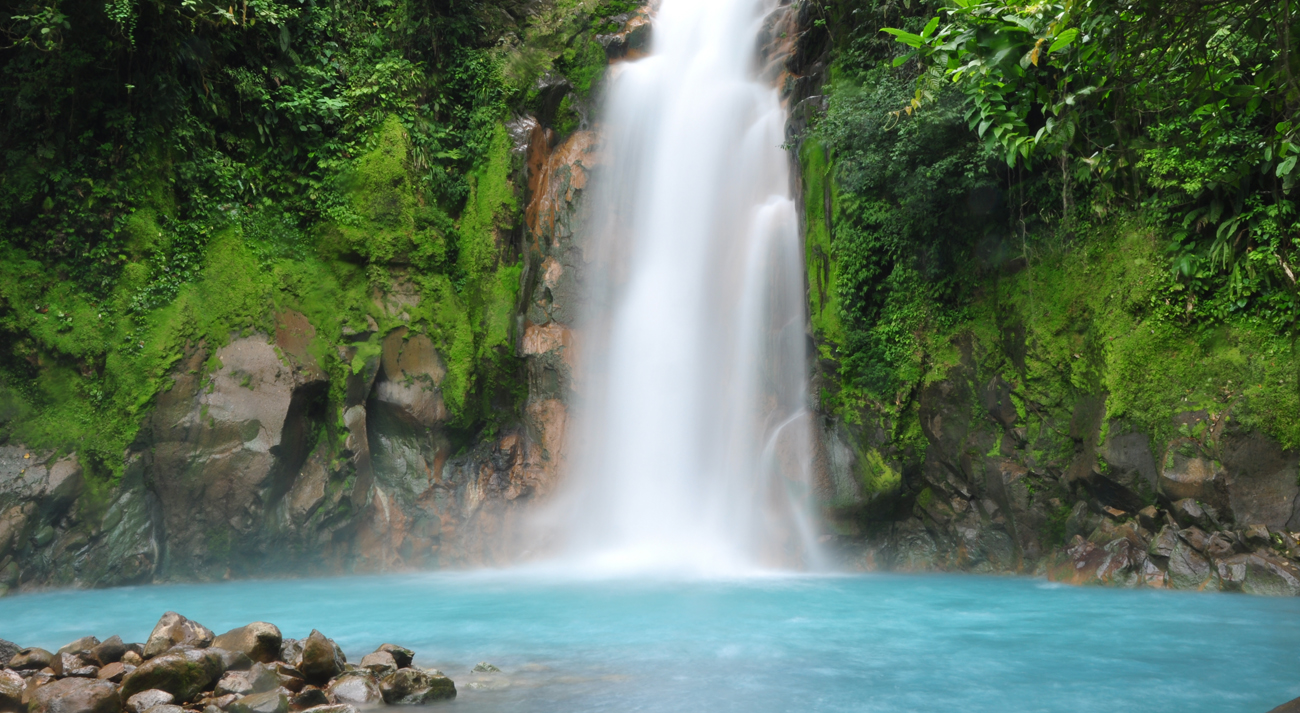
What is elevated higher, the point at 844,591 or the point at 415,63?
the point at 415,63

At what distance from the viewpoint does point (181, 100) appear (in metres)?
12.5

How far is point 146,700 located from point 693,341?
10285 millimetres

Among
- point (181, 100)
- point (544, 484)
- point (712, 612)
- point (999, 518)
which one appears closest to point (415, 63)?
point (181, 100)

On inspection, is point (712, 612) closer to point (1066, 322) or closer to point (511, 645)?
point (511, 645)

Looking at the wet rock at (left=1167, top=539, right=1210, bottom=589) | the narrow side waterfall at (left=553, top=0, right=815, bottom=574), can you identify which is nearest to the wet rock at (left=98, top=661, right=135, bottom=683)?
the narrow side waterfall at (left=553, top=0, right=815, bottom=574)

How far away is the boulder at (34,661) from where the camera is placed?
5594 millimetres

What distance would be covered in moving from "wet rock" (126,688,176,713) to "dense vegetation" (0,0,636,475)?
25.9 ft

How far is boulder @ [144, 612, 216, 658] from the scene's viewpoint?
19.5 feet

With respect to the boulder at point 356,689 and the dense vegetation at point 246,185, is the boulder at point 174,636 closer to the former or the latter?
the boulder at point 356,689

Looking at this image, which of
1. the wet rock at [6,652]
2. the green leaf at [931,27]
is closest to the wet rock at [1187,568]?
the green leaf at [931,27]

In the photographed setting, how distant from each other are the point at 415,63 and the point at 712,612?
1190 centimetres

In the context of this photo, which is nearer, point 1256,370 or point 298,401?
point 1256,370

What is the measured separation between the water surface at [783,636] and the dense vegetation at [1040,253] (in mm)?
2727

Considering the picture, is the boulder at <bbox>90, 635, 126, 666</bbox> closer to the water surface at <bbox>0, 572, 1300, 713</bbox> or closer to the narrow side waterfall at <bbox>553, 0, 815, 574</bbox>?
the water surface at <bbox>0, 572, 1300, 713</bbox>
